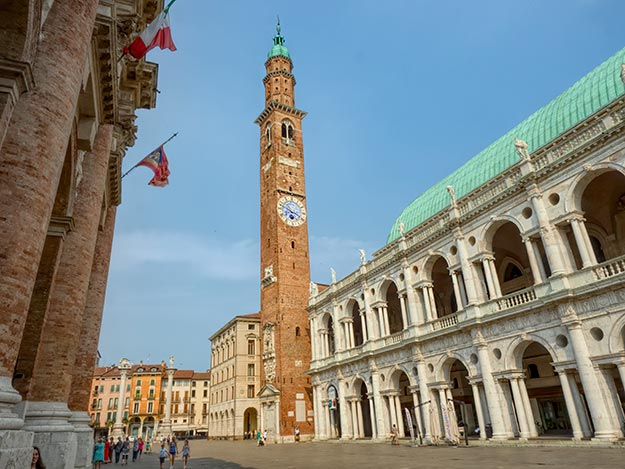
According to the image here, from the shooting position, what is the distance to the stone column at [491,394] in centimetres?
2148

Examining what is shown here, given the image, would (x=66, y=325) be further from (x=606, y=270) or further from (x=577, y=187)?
(x=577, y=187)

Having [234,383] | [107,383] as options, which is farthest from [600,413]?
[107,383]

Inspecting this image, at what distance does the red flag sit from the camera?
51.1ft

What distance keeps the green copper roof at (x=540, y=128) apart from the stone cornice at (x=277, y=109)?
75.9 ft

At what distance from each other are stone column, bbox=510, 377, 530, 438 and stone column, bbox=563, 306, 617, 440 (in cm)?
349

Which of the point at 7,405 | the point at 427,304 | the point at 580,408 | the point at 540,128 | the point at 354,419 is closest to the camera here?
the point at 7,405

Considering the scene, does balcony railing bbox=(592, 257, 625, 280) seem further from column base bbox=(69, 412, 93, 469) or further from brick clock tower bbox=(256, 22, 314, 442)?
brick clock tower bbox=(256, 22, 314, 442)

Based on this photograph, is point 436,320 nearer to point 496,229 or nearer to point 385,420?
point 496,229

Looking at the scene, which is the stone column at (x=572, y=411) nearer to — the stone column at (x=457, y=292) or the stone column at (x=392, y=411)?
the stone column at (x=457, y=292)

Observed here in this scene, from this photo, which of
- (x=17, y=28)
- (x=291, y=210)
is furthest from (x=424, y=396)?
(x=291, y=210)

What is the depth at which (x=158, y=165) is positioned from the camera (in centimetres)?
1580

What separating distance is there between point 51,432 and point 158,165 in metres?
9.73

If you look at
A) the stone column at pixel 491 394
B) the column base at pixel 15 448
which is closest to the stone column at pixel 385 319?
the stone column at pixel 491 394

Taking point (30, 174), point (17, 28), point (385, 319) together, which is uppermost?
point (385, 319)
